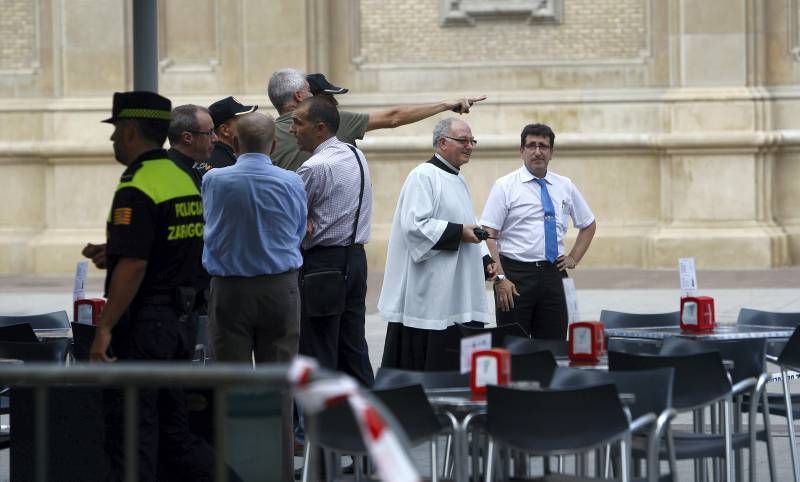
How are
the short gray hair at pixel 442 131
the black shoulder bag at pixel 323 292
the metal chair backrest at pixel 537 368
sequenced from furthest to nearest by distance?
the short gray hair at pixel 442 131, the black shoulder bag at pixel 323 292, the metal chair backrest at pixel 537 368

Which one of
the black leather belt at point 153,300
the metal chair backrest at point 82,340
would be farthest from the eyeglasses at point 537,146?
the black leather belt at point 153,300

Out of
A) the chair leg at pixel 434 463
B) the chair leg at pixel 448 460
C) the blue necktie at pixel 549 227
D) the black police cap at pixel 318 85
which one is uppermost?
the black police cap at pixel 318 85

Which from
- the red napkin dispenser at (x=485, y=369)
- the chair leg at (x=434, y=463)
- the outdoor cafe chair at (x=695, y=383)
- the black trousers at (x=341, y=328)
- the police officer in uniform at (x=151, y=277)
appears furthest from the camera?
the black trousers at (x=341, y=328)

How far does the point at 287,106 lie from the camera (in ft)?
29.5

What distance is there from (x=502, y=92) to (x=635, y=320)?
10974 mm

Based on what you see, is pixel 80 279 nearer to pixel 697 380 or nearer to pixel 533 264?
pixel 533 264

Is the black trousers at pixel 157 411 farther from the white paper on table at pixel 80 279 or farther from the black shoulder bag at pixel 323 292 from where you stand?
the black shoulder bag at pixel 323 292

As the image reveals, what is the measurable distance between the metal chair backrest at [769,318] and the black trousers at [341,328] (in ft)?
7.08

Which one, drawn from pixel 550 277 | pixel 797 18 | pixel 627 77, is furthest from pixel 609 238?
pixel 550 277

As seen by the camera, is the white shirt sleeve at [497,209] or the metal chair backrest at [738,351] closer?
the metal chair backrest at [738,351]

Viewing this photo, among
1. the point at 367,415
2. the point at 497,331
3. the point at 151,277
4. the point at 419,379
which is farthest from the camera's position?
the point at 497,331

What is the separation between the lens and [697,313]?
28.0 feet

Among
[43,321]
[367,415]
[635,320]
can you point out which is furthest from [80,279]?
[367,415]

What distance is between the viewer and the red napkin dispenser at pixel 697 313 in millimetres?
8508
